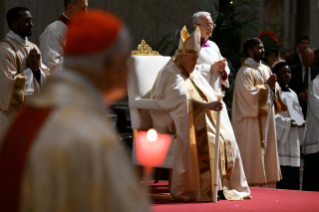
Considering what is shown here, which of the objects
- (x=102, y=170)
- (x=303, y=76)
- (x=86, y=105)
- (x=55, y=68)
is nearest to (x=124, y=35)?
(x=86, y=105)

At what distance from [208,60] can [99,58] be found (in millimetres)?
5156

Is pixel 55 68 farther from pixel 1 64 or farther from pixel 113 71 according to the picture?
pixel 113 71

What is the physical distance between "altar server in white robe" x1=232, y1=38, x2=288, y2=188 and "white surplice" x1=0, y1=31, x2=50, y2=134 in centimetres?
297

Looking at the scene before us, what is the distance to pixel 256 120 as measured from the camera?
7.13 meters

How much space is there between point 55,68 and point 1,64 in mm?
502

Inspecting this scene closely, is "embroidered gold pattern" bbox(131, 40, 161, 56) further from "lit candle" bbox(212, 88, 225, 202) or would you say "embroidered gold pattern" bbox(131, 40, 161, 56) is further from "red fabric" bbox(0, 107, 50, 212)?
"red fabric" bbox(0, 107, 50, 212)

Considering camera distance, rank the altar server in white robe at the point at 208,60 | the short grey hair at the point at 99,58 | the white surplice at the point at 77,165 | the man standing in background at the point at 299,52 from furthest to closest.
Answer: the man standing in background at the point at 299,52
the altar server in white robe at the point at 208,60
the short grey hair at the point at 99,58
the white surplice at the point at 77,165

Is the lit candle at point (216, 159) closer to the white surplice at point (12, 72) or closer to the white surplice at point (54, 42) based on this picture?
the white surplice at point (54, 42)

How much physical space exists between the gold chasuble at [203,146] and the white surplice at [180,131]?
0.13ft

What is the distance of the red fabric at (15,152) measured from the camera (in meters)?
1.25

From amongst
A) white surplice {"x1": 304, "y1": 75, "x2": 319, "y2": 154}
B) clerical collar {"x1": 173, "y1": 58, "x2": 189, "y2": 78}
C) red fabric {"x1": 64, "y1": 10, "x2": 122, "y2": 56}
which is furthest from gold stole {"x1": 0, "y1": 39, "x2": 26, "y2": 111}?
white surplice {"x1": 304, "y1": 75, "x2": 319, "y2": 154}

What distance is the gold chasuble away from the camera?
17.7ft

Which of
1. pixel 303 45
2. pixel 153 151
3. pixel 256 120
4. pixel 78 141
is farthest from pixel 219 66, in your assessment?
pixel 78 141

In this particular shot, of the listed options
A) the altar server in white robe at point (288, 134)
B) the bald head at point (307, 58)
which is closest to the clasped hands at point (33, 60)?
the altar server in white robe at point (288, 134)
